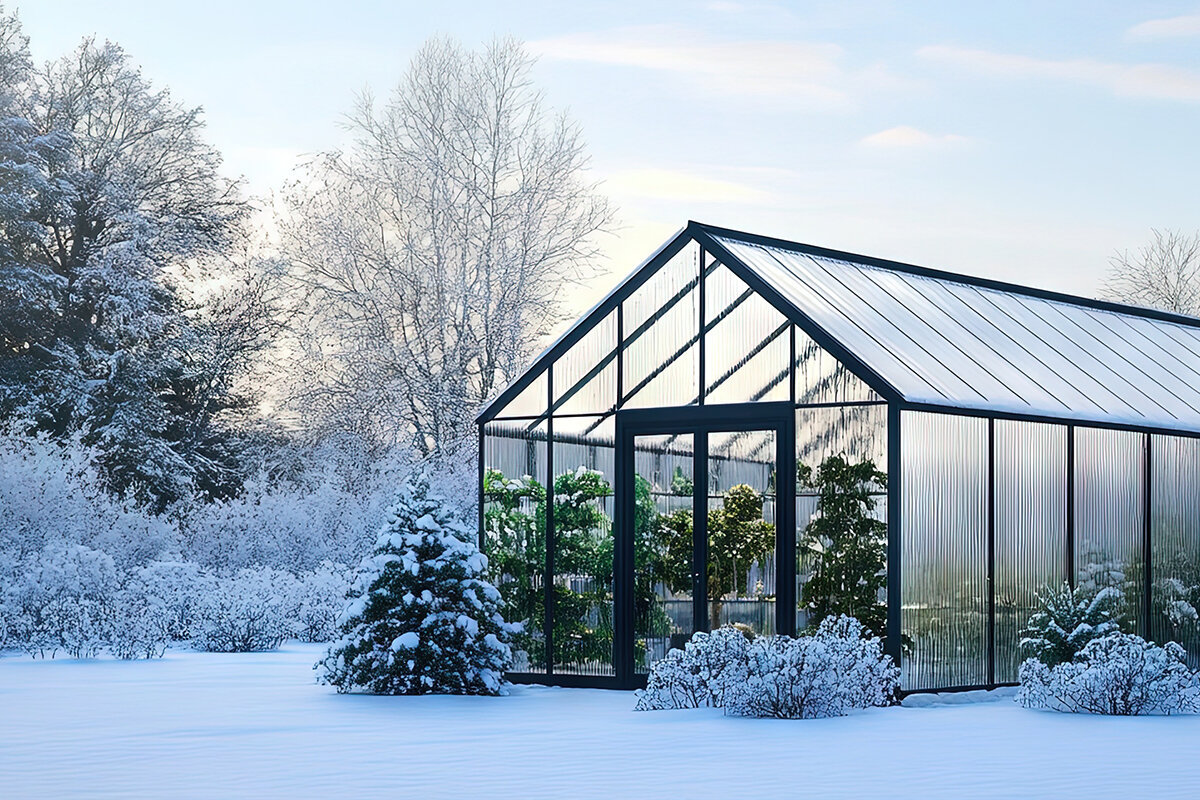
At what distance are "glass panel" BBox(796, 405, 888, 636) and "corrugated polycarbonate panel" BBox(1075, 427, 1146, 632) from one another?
2874 mm

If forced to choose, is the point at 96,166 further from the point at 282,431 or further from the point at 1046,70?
the point at 1046,70

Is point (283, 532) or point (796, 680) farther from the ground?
point (283, 532)

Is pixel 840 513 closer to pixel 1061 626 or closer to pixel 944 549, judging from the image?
pixel 944 549

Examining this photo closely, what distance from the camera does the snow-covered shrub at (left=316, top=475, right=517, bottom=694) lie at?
14.3 meters

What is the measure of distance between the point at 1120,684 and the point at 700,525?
381 centimetres

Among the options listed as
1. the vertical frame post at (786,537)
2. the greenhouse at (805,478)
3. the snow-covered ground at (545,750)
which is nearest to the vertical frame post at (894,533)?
the greenhouse at (805,478)

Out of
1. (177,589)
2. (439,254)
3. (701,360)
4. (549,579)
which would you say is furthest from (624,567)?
(439,254)

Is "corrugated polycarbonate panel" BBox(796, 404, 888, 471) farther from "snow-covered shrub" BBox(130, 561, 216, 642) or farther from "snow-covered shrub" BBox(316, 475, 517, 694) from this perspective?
"snow-covered shrub" BBox(130, 561, 216, 642)

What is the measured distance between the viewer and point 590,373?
50.9 feet

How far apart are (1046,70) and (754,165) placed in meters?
4.40

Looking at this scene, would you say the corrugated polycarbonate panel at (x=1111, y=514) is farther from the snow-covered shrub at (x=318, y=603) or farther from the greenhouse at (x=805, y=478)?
the snow-covered shrub at (x=318, y=603)

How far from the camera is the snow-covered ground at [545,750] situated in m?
8.88

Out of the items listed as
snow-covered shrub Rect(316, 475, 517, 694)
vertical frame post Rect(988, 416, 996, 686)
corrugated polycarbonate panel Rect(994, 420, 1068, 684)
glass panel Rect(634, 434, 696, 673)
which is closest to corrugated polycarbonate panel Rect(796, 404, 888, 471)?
glass panel Rect(634, 434, 696, 673)

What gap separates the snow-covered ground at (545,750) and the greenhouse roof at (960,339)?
9.28 feet
